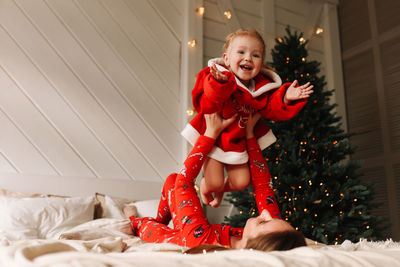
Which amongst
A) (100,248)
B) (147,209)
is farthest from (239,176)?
(147,209)

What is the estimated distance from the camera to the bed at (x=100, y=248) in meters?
0.59

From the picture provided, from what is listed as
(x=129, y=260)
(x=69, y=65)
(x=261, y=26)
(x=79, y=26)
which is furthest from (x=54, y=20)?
(x=129, y=260)

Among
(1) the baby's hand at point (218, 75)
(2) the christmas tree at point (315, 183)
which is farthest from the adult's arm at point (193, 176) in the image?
(2) the christmas tree at point (315, 183)

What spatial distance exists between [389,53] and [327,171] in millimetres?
2095

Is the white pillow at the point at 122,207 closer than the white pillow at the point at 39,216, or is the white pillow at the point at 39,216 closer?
the white pillow at the point at 39,216

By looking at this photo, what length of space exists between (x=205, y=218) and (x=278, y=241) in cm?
49

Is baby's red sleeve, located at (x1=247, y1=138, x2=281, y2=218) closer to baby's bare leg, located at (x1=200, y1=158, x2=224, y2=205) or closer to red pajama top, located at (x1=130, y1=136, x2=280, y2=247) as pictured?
red pajama top, located at (x1=130, y1=136, x2=280, y2=247)

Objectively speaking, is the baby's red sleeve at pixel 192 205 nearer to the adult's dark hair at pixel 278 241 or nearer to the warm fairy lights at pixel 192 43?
the adult's dark hair at pixel 278 241

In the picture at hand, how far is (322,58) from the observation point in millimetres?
4324

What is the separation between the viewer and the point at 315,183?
8.54 ft

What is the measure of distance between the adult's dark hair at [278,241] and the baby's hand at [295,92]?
57 cm

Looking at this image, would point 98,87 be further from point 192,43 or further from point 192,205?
point 192,205

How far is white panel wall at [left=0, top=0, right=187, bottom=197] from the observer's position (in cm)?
264

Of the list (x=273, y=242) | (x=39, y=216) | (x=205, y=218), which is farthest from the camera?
(x=39, y=216)
